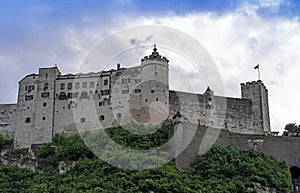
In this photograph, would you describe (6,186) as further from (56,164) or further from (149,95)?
(149,95)

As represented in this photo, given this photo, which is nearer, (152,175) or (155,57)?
(152,175)

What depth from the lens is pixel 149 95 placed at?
54.3m

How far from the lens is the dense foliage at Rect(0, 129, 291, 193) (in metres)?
40.9

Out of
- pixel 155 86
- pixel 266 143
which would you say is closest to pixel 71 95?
pixel 155 86

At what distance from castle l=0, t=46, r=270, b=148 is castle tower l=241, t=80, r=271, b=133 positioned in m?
0.10

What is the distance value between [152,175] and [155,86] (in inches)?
558

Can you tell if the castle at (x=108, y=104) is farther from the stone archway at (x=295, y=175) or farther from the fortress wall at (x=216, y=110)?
the stone archway at (x=295, y=175)

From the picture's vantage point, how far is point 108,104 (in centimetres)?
5678

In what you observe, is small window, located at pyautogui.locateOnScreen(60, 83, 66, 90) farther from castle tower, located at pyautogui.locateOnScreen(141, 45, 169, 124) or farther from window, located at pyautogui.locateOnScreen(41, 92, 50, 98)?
castle tower, located at pyautogui.locateOnScreen(141, 45, 169, 124)

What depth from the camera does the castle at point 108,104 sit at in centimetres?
5519

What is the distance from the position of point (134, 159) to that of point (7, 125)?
19.0 metres

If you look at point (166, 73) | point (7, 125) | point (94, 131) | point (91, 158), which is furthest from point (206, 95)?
point (7, 125)

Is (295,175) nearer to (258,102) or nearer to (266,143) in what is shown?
(266,143)

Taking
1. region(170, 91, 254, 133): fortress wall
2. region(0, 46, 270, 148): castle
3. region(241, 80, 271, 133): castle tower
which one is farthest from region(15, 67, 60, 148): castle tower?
region(241, 80, 271, 133): castle tower
